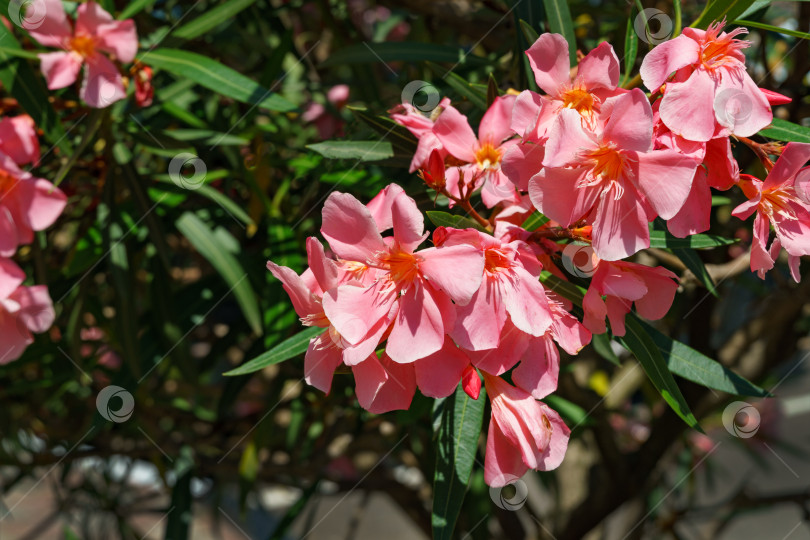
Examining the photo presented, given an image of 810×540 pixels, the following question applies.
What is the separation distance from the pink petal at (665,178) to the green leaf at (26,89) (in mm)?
922

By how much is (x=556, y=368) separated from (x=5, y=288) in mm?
726

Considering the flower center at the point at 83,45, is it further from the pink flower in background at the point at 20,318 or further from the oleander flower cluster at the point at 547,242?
the oleander flower cluster at the point at 547,242

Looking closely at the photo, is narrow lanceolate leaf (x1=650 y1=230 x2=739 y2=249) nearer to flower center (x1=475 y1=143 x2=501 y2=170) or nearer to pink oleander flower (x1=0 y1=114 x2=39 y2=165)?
flower center (x1=475 y1=143 x2=501 y2=170)

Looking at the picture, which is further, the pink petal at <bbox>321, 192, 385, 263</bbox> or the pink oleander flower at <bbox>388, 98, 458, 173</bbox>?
the pink oleander flower at <bbox>388, 98, 458, 173</bbox>

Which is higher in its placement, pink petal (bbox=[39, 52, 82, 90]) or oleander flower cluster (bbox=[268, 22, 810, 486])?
pink petal (bbox=[39, 52, 82, 90])

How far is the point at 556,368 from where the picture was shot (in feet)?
2.35

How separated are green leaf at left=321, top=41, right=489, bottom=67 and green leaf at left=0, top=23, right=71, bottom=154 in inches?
18.8

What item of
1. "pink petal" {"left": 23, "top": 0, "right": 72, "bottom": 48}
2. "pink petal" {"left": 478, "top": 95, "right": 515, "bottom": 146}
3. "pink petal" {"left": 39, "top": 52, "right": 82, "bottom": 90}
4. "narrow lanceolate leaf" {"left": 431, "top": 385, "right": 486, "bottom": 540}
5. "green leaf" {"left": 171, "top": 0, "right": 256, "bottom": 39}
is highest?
"pink petal" {"left": 23, "top": 0, "right": 72, "bottom": 48}

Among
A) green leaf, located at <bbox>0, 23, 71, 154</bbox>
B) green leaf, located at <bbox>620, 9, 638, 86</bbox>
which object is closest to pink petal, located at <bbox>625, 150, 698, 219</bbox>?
green leaf, located at <bbox>620, 9, 638, 86</bbox>

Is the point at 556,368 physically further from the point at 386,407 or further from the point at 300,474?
the point at 300,474

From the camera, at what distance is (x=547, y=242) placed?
0.75 metres

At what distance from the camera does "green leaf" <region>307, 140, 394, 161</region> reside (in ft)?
3.27
